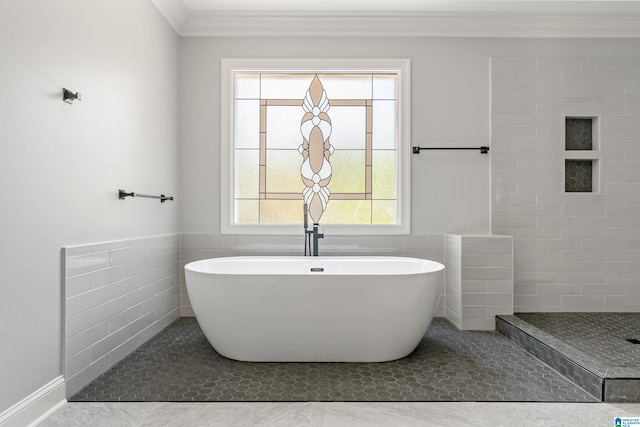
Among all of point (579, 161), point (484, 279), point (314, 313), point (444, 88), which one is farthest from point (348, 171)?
point (579, 161)

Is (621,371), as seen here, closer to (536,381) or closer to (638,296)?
(536,381)

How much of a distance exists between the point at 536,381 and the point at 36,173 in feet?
9.04

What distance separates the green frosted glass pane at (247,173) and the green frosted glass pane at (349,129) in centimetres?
73

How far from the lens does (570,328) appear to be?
304 cm

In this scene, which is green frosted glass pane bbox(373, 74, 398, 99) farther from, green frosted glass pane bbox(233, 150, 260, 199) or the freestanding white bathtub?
the freestanding white bathtub

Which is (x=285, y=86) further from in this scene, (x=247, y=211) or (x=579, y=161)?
(x=579, y=161)

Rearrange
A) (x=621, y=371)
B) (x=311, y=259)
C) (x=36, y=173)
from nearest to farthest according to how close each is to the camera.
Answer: (x=36, y=173)
(x=621, y=371)
(x=311, y=259)

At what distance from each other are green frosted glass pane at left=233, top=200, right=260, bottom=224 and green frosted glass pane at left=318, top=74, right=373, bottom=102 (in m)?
1.20

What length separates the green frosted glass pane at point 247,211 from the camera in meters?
3.72

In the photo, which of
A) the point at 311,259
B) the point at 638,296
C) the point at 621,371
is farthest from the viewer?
the point at 638,296

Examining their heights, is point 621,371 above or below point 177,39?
below

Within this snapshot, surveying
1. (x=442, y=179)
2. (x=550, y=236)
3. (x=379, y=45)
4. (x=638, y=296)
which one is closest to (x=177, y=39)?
(x=379, y=45)

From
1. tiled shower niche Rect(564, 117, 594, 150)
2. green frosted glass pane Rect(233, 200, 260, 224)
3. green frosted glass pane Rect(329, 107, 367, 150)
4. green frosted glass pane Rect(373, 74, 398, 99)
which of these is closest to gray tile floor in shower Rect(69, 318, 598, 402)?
green frosted glass pane Rect(233, 200, 260, 224)

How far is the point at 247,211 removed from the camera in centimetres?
372
